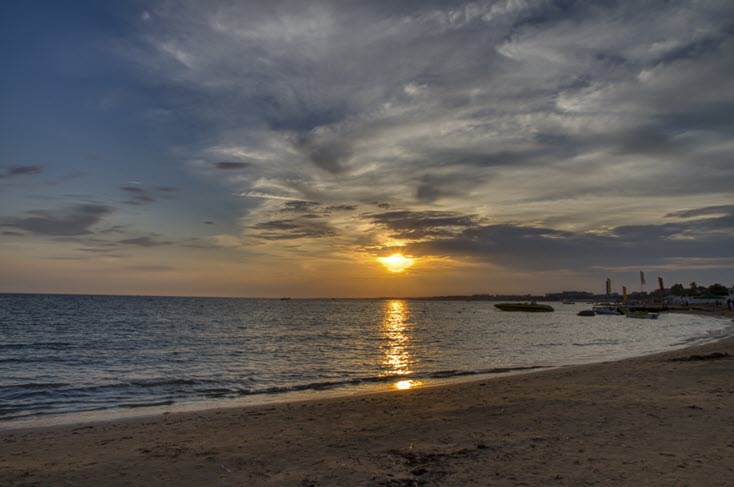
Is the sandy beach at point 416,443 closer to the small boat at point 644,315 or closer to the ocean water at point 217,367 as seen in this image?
the ocean water at point 217,367

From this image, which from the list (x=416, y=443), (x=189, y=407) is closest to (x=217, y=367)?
(x=189, y=407)

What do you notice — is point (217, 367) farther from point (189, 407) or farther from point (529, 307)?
point (529, 307)

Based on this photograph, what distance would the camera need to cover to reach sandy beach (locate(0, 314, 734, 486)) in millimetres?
7789

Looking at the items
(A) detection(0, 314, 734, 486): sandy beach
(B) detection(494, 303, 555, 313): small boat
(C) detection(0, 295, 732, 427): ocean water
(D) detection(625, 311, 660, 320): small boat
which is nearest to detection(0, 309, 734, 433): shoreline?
(C) detection(0, 295, 732, 427): ocean water

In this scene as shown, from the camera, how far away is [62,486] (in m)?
7.86

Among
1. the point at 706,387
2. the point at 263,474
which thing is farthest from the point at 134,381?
the point at 706,387

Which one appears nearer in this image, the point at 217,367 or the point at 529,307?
the point at 217,367

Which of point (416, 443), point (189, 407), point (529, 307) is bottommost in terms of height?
point (189, 407)

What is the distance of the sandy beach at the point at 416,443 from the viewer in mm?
7789

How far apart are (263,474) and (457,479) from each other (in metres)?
3.37

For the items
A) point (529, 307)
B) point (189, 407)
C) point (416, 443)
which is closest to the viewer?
point (416, 443)

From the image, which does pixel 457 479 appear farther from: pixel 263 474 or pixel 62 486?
pixel 62 486

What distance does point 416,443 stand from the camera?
984 centimetres

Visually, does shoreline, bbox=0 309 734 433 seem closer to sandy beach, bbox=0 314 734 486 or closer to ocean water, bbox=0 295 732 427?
ocean water, bbox=0 295 732 427
